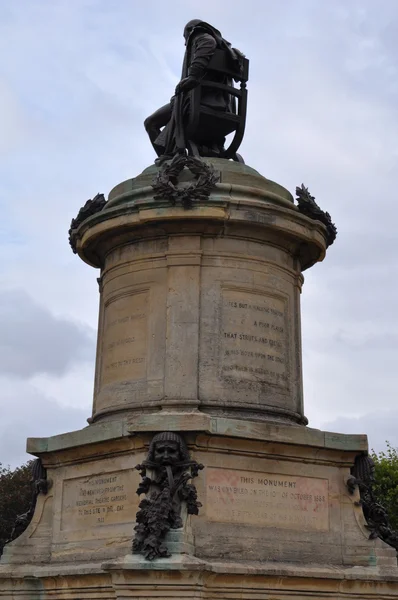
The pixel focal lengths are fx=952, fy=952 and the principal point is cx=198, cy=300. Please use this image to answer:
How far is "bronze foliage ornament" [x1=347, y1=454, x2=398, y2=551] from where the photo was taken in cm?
1389

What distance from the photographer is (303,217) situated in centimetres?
1484

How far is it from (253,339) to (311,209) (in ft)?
8.87

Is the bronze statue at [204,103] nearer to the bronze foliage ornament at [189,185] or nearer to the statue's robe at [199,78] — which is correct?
the statue's robe at [199,78]

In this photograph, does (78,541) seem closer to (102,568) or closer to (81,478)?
(81,478)

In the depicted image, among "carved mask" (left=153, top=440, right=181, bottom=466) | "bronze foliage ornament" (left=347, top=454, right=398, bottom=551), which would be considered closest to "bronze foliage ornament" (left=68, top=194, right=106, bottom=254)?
"carved mask" (left=153, top=440, right=181, bottom=466)

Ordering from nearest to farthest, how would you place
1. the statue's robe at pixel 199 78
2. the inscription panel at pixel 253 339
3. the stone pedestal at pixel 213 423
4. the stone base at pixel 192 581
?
the stone base at pixel 192 581 < the stone pedestal at pixel 213 423 < the inscription panel at pixel 253 339 < the statue's robe at pixel 199 78

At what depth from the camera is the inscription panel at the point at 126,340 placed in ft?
46.5

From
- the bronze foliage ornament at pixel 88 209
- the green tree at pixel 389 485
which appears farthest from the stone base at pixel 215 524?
the green tree at pixel 389 485

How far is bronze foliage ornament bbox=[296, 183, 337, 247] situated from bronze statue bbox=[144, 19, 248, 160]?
166cm

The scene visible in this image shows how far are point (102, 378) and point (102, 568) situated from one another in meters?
3.78

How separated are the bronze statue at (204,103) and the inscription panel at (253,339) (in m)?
2.82

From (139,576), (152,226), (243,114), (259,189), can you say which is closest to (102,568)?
(139,576)

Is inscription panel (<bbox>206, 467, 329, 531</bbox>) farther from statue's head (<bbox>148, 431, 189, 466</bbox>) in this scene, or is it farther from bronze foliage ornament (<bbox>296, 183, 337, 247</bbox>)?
bronze foliage ornament (<bbox>296, 183, 337, 247</bbox>)

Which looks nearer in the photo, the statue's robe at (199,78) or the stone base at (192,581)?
the stone base at (192,581)
